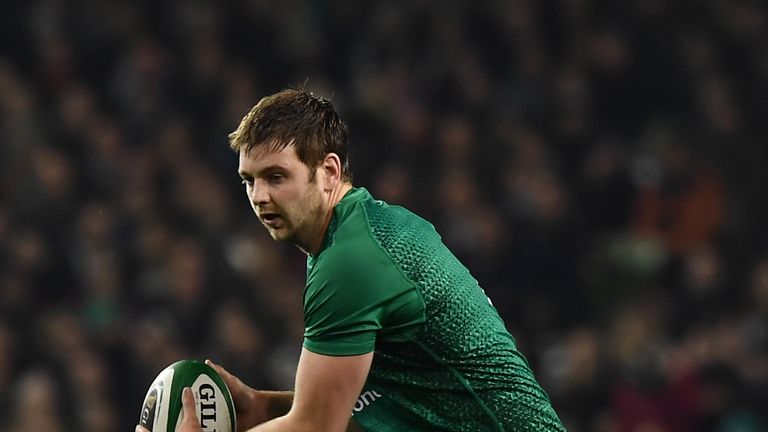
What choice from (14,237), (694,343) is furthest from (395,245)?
(14,237)

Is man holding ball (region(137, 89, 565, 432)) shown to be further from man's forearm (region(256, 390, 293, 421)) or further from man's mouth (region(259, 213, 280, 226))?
man's forearm (region(256, 390, 293, 421))

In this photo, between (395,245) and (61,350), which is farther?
(61,350)

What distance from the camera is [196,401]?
3738 mm

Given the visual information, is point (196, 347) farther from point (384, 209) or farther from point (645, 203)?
point (384, 209)

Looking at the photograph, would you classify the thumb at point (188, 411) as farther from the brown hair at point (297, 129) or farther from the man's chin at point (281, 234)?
the brown hair at point (297, 129)

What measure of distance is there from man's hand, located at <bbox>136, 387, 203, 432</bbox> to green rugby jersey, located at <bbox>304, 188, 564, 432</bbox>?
17.6 inches

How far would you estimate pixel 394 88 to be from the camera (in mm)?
9523

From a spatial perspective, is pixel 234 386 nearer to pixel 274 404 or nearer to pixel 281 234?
pixel 274 404

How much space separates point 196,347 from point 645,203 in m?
2.90

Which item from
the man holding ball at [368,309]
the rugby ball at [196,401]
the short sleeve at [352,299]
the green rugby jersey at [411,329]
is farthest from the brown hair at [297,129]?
the rugby ball at [196,401]

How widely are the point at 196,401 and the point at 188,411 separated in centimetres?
10

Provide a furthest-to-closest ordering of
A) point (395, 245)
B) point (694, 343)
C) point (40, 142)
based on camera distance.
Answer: point (40, 142) < point (694, 343) < point (395, 245)

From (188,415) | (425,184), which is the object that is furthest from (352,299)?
(425,184)

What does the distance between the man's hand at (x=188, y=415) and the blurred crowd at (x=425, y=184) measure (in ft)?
12.6
